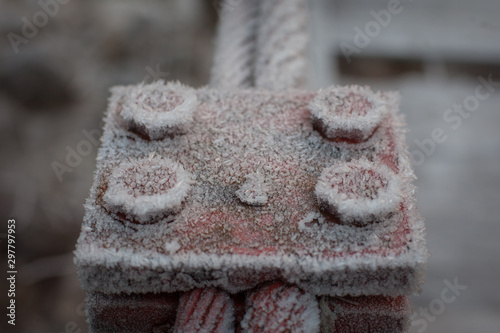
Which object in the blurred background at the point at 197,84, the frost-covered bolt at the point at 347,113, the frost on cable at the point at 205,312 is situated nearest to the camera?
the frost on cable at the point at 205,312

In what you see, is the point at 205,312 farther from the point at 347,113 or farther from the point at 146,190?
the point at 347,113

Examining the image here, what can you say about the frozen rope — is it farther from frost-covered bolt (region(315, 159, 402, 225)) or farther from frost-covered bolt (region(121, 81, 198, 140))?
frost-covered bolt (region(315, 159, 402, 225))

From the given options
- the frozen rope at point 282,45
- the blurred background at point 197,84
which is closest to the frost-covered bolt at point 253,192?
the frozen rope at point 282,45

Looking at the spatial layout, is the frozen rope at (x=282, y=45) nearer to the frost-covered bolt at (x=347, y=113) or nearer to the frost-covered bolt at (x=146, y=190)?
the frost-covered bolt at (x=347, y=113)

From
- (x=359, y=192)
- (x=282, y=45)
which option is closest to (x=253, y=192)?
(x=359, y=192)

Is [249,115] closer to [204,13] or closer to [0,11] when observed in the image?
[204,13]

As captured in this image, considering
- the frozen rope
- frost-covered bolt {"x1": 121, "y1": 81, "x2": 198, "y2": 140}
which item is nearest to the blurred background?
the frozen rope

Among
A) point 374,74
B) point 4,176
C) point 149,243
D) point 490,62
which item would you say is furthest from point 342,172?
point 4,176

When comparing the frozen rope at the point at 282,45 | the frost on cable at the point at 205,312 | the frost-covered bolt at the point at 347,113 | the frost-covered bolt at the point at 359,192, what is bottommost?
the frost on cable at the point at 205,312
